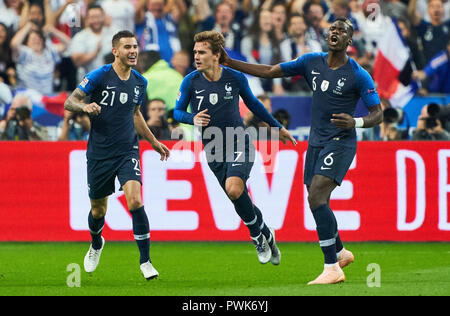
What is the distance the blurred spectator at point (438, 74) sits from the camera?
15.4m

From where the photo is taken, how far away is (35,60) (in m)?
15.5

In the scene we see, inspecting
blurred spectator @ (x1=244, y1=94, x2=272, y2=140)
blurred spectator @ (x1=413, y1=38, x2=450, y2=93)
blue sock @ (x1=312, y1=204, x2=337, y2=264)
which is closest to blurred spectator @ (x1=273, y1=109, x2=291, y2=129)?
blurred spectator @ (x1=244, y1=94, x2=272, y2=140)

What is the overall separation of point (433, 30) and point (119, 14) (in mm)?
5448

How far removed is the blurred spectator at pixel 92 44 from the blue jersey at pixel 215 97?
6.38 metres

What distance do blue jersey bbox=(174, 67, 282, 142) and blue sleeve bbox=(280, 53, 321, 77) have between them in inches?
30.5

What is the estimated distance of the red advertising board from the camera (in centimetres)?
1258

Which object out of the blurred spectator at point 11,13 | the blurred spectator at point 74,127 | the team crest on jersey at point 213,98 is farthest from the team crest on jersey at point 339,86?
the blurred spectator at point 11,13

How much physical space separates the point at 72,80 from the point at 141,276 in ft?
22.7

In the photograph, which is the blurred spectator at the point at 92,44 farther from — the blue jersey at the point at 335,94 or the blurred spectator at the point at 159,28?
the blue jersey at the point at 335,94

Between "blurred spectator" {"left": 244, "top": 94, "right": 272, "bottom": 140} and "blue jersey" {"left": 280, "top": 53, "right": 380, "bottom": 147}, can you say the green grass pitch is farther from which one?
"blurred spectator" {"left": 244, "top": 94, "right": 272, "bottom": 140}

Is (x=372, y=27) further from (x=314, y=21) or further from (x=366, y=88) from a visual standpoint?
(x=366, y=88)

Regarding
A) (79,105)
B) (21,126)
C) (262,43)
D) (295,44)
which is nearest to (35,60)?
(21,126)

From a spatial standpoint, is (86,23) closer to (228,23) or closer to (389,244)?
(228,23)
